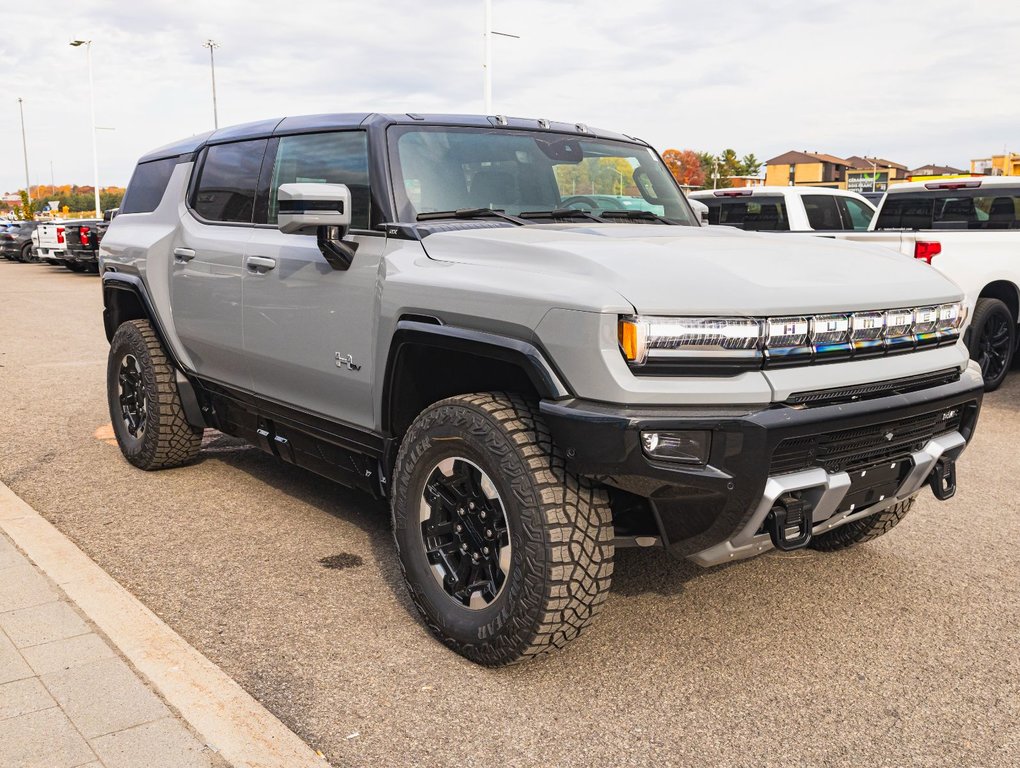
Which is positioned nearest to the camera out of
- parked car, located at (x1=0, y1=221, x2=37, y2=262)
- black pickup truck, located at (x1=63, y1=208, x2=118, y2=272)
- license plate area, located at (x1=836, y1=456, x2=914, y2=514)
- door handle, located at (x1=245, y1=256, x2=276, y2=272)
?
license plate area, located at (x1=836, y1=456, x2=914, y2=514)

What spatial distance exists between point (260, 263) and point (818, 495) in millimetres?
2731

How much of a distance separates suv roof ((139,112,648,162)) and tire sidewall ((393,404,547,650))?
4.72 ft

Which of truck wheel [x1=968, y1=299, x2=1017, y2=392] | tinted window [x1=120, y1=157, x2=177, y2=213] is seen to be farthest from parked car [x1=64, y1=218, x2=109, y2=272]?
truck wheel [x1=968, y1=299, x2=1017, y2=392]

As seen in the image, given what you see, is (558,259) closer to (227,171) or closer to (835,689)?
(835,689)

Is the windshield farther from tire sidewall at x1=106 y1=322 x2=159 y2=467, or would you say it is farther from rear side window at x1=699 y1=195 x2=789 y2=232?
rear side window at x1=699 y1=195 x2=789 y2=232

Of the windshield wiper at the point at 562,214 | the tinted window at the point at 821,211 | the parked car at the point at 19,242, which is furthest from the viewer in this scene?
the parked car at the point at 19,242

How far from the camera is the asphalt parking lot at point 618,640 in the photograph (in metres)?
2.95

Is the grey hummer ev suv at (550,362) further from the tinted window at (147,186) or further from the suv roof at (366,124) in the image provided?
the tinted window at (147,186)

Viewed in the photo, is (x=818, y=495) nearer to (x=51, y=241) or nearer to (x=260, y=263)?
(x=260, y=263)

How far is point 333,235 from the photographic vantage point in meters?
3.88

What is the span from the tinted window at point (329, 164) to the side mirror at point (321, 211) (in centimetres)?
16

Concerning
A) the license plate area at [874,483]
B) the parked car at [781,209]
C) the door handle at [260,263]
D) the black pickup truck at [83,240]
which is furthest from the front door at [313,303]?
the black pickup truck at [83,240]

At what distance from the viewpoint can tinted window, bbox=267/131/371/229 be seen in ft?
13.3

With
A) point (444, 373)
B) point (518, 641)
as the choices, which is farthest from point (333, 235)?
point (518, 641)
